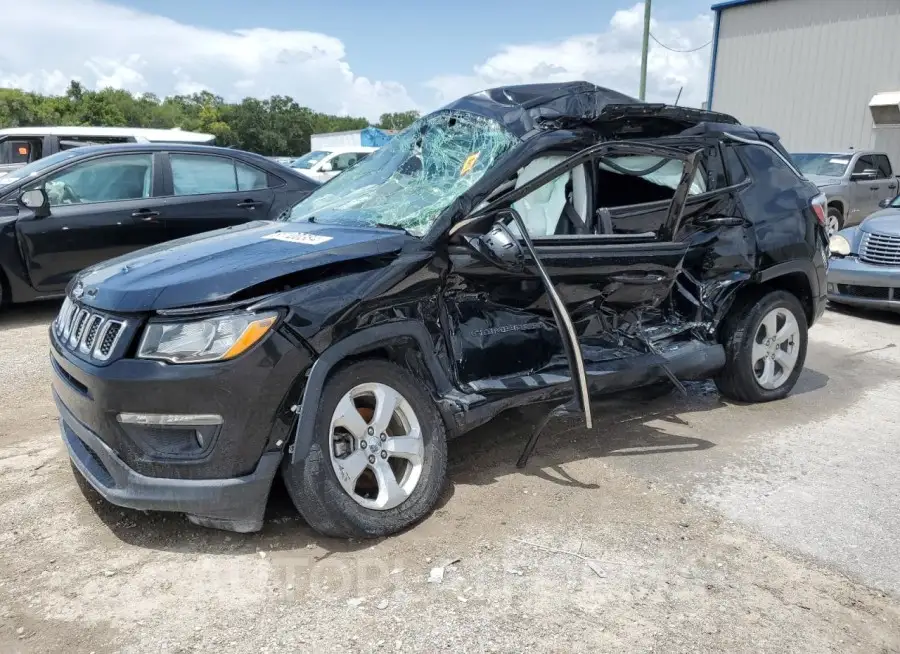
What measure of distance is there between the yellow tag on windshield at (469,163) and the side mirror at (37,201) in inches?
176

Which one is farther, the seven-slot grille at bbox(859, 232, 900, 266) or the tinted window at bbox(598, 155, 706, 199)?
the seven-slot grille at bbox(859, 232, 900, 266)

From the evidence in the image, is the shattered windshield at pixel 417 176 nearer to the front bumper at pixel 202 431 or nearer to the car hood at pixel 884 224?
the front bumper at pixel 202 431

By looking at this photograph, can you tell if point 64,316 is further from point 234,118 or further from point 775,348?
point 234,118

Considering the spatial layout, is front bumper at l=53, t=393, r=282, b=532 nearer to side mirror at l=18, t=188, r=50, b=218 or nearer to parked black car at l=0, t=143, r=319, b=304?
parked black car at l=0, t=143, r=319, b=304

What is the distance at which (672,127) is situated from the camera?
14.1 ft

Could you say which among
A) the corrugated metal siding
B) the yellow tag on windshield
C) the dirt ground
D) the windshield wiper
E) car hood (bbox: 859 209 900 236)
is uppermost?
the corrugated metal siding

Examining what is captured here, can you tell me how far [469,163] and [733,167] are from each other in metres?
1.94

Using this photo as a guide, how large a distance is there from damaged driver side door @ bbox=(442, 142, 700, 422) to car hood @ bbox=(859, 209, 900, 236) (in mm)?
4830

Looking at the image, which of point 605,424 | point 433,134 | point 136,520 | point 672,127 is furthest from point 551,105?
point 136,520

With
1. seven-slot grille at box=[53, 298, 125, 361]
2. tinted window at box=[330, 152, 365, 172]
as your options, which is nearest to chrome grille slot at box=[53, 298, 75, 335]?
seven-slot grille at box=[53, 298, 125, 361]

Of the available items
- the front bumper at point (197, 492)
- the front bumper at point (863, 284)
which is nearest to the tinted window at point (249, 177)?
the front bumper at point (197, 492)

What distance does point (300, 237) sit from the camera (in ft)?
10.9

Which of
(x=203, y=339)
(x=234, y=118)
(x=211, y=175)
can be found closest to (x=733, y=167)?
(x=203, y=339)

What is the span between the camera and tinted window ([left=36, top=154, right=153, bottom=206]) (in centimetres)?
674
